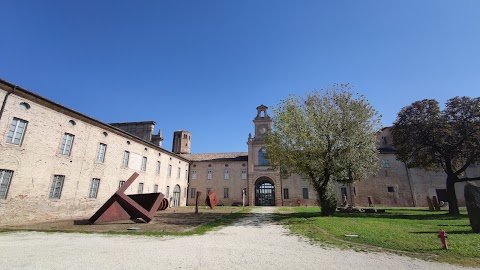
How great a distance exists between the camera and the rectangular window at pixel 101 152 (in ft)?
63.8

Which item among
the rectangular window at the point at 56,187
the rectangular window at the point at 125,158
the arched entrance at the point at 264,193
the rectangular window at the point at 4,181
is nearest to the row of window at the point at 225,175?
the arched entrance at the point at 264,193

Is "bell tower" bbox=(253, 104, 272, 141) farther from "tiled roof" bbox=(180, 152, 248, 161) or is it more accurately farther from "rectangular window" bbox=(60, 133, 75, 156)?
"rectangular window" bbox=(60, 133, 75, 156)

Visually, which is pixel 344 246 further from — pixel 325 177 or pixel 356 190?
pixel 356 190

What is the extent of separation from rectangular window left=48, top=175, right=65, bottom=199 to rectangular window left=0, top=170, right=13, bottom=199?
2.59 meters

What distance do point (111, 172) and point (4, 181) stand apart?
7798mm

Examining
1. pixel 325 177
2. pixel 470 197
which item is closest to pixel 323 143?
pixel 325 177

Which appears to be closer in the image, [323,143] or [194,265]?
[194,265]

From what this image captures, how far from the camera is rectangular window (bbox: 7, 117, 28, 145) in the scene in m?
13.2

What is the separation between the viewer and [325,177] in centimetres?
1700

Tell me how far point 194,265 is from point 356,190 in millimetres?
34201

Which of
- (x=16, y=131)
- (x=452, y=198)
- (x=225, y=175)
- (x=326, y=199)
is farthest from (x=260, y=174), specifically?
(x=16, y=131)

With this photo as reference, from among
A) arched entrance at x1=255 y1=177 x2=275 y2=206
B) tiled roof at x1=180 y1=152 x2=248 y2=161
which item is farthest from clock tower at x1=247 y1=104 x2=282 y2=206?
tiled roof at x1=180 y1=152 x2=248 y2=161

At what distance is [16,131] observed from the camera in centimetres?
1354

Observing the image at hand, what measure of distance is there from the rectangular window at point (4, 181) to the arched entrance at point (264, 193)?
2938cm
